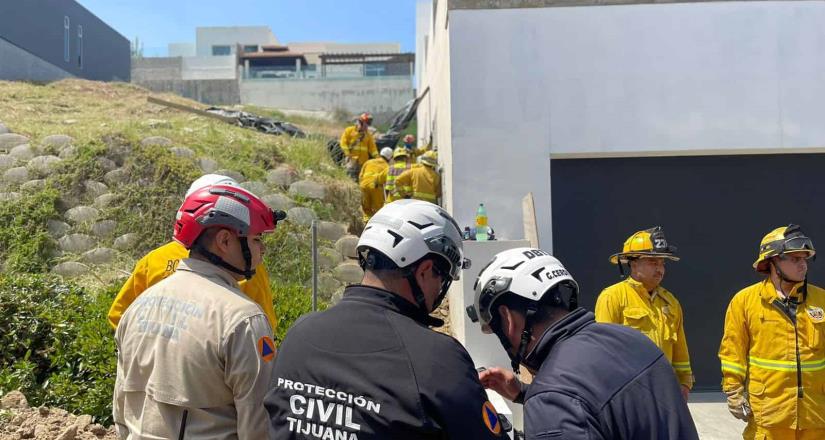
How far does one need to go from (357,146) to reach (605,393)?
11.8 metres

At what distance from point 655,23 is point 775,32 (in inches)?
50.6

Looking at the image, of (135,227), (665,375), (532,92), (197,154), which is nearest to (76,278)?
(135,227)

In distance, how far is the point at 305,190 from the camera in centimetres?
1075

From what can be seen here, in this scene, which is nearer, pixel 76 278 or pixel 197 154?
pixel 76 278

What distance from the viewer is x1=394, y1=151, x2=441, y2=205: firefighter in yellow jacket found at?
9.77 meters

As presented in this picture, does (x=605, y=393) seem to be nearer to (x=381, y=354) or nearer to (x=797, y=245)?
(x=381, y=354)

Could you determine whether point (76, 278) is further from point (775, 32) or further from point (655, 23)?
point (775, 32)

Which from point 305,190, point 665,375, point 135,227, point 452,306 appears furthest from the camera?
point 305,190

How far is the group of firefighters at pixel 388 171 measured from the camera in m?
9.85

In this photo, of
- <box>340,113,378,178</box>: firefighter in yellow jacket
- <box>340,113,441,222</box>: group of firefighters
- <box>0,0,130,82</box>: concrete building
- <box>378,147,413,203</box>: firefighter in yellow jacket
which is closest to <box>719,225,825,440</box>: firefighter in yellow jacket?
<box>340,113,441,222</box>: group of firefighters

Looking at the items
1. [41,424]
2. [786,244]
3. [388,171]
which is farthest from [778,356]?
[388,171]

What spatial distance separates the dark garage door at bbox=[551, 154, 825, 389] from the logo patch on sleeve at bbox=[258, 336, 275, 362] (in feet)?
18.1

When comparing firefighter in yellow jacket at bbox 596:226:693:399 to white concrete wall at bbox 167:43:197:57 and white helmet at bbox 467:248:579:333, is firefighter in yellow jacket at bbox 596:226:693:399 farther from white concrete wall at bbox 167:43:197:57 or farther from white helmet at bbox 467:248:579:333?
white concrete wall at bbox 167:43:197:57

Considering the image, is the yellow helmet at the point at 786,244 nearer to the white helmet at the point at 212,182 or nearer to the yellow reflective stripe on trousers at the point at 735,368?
the yellow reflective stripe on trousers at the point at 735,368
